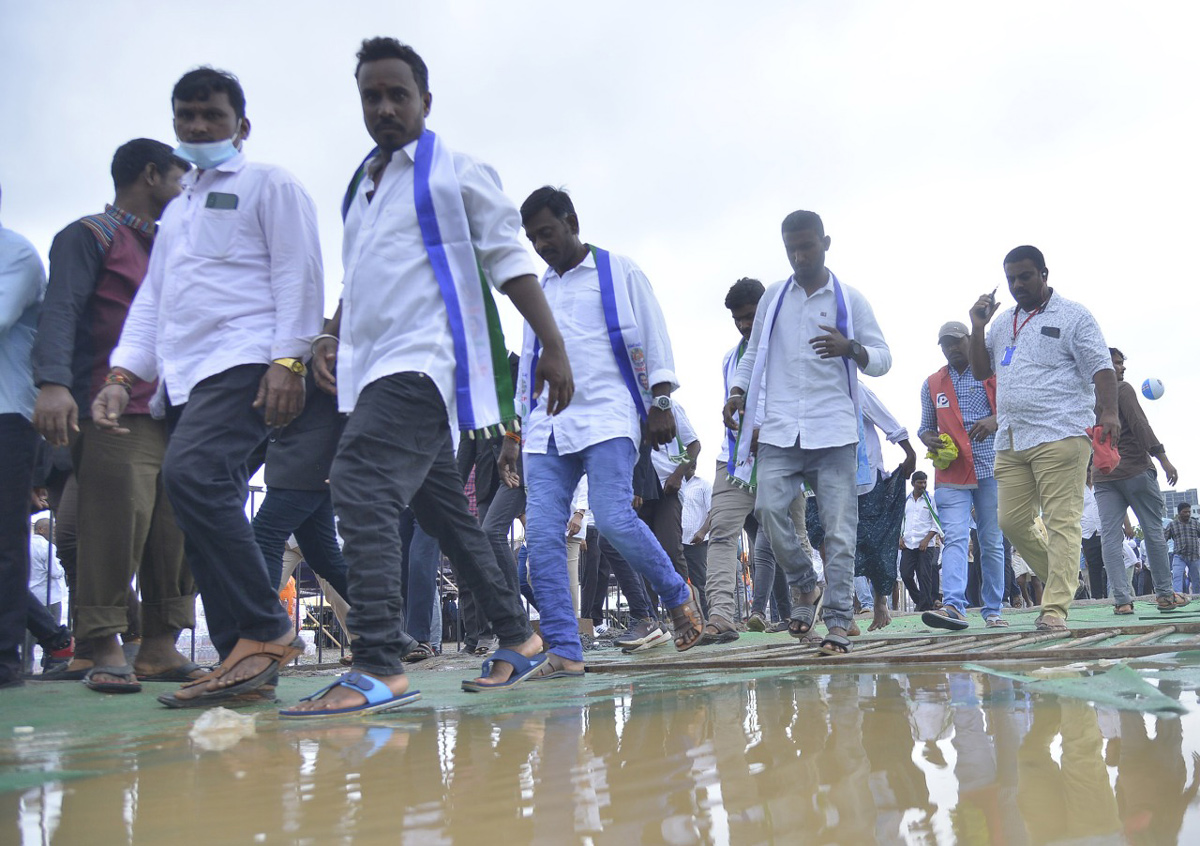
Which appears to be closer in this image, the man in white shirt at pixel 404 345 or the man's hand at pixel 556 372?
the man in white shirt at pixel 404 345

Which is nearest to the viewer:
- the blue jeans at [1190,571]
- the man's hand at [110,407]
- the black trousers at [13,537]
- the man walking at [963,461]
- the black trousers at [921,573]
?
the man's hand at [110,407]

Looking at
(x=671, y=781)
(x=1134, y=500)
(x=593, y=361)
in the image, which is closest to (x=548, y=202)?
(x=593, y=361)

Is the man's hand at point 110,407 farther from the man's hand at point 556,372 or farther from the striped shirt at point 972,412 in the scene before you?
the striped shirt at point 972,412

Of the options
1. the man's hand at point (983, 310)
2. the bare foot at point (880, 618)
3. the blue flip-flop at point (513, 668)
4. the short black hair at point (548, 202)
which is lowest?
the bare foot at point (880, 618)

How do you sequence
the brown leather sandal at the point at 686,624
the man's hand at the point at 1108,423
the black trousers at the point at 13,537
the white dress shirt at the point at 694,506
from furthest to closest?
the white dress shirt at the point at 694,506, the man's hand at the point at 1108,423, the brown leather sandal at the point at 686,624, the black trousers at the point at 13,537

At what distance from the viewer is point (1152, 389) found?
667 inches

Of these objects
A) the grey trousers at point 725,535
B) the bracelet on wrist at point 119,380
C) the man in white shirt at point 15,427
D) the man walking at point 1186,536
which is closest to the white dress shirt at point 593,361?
the bracelet on wrist at point 119,380

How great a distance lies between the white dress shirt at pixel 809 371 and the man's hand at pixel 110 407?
10.5 ft

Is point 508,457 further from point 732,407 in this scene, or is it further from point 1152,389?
point 1152,389

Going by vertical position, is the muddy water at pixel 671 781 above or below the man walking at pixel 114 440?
below

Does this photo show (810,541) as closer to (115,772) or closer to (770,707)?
(770,707)

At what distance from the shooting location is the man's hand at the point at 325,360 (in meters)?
3.60

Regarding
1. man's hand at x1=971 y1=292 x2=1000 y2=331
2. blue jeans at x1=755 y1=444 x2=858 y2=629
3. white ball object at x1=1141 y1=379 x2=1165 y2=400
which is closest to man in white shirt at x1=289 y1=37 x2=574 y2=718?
blue jeans at x1=755 y1=444 x2=858 y2=629

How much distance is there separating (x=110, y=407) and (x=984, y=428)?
581 cm
